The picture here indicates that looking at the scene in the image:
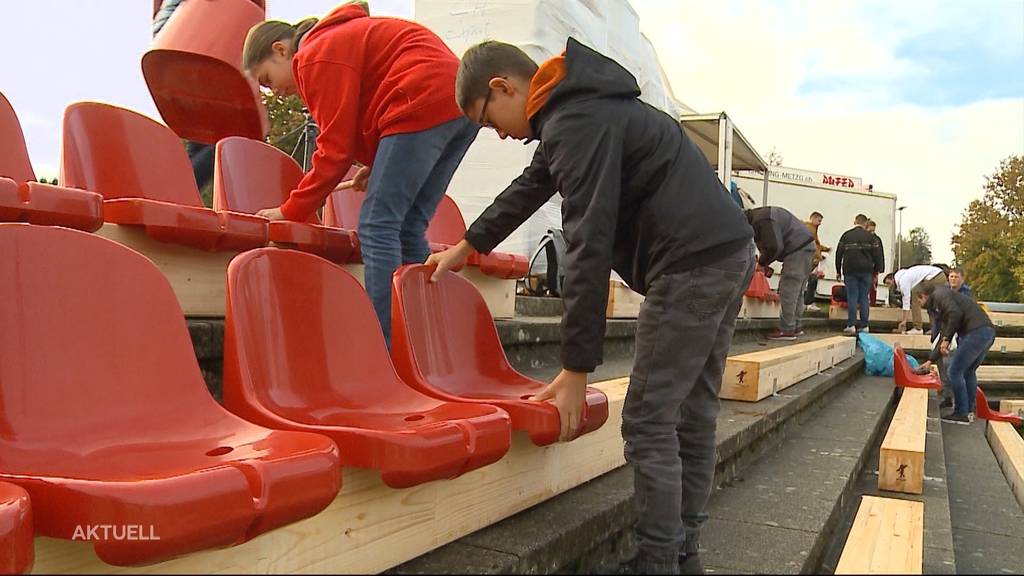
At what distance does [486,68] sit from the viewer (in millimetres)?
1766

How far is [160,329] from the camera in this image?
57.7 inches

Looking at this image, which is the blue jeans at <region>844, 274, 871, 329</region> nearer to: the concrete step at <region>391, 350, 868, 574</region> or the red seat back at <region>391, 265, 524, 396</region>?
the concrete step at <region>391, 350, 868, 574</region>

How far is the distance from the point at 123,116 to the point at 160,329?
1.53 metres

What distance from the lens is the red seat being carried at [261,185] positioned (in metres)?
2.47

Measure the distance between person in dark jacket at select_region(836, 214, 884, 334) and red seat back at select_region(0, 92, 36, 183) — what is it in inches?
316

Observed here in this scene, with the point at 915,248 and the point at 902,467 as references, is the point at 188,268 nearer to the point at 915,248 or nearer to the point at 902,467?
the point at 902,467

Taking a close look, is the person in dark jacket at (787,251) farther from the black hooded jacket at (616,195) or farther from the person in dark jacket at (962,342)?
the black hooded jacket at (616,195)

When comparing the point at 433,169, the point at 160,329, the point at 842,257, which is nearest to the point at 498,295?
the point at 433,169

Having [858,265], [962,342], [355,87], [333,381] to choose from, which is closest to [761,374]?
[355,87]

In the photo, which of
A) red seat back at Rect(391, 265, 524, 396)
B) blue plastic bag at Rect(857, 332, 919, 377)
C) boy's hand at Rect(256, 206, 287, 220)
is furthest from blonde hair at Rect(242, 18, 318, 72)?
blue plastic bag at Rect(857, 332, 919, 377)

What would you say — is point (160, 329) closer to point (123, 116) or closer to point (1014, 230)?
point (123, 116)

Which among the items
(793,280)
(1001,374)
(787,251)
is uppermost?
(787,251)

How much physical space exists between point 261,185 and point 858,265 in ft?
24.0

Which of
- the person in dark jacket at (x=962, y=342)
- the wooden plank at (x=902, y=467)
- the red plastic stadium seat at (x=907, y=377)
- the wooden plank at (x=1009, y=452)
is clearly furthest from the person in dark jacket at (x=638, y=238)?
the person in dark jacket at (x=962, y=342)
